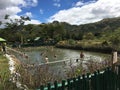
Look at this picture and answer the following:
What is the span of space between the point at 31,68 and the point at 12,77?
1.08m

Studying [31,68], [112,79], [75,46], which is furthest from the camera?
[75,46]

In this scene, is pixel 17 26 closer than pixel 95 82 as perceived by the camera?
No

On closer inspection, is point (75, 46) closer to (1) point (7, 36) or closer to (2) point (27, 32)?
(1) point (7, 36)

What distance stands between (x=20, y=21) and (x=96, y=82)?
7015 cm

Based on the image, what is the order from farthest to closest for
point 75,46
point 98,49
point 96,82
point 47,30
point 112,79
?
point 47,30, point 75,46, point 98,49, point 112,79, point 96,82

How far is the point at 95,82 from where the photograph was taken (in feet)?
18.9

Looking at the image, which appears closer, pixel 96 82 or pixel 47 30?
pixel 96 82

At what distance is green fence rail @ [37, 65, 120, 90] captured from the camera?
15.8 feet

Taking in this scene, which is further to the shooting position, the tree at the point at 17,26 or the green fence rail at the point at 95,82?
the tree at the point at 17,26

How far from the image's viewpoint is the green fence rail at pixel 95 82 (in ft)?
15.8

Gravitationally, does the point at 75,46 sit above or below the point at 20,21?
below

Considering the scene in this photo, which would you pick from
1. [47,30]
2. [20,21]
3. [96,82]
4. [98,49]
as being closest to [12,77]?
[96,82]

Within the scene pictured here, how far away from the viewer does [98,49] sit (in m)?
39.2

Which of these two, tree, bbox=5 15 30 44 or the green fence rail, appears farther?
tree, bbox=5 15 30 44
